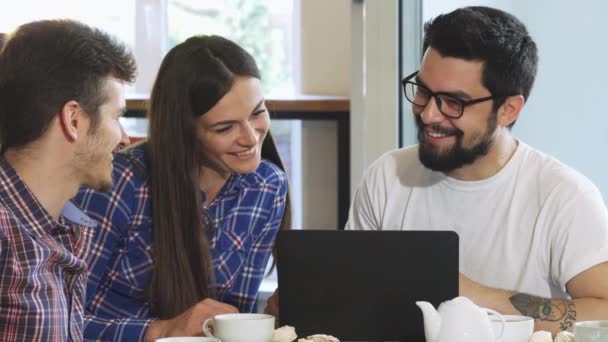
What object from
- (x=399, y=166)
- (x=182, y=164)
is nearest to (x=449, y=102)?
(x=399, y=166)

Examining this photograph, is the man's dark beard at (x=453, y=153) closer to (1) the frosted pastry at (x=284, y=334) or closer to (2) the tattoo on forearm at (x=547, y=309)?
(2) the tattoo on forearm at (x=547, y=309)

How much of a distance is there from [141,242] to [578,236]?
94cm

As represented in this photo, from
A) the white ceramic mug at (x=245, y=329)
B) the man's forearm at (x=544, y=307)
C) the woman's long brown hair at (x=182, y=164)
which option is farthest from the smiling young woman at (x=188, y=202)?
the man's forearm at (x=544, y=307)

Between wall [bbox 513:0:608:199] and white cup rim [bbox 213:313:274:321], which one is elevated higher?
wall [bbox 513:0:608:199]

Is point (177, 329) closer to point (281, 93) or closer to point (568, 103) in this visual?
point (568, 103)

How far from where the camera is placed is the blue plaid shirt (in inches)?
83.8

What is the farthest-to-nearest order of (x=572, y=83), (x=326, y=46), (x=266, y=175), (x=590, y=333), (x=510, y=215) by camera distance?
(x=326, y=46) < (x=572, y=83) < (x=266, y=175) < (x=510, y=215) < (x=590, y=333)

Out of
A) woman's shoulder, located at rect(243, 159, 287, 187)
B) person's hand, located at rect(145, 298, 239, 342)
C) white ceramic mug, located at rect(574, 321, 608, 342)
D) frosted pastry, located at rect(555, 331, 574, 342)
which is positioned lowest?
person's hand, located at rect(145, 298, 239, 342)

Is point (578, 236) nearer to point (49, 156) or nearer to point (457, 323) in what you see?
point (457, 323)

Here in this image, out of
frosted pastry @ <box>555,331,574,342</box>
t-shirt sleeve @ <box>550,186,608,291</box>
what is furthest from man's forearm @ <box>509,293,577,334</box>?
frosted pastry @ <box>555,331,574,342</box>

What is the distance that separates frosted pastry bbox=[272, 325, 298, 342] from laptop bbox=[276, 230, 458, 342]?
0.16 ft

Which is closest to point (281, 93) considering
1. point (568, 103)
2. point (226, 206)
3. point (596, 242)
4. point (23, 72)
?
point (568, 103)

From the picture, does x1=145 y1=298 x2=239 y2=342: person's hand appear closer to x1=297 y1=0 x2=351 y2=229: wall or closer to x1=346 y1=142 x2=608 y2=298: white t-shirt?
x1=346 y1=142 x2=608 y2=298: white t-shirt

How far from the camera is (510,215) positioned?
213cm
